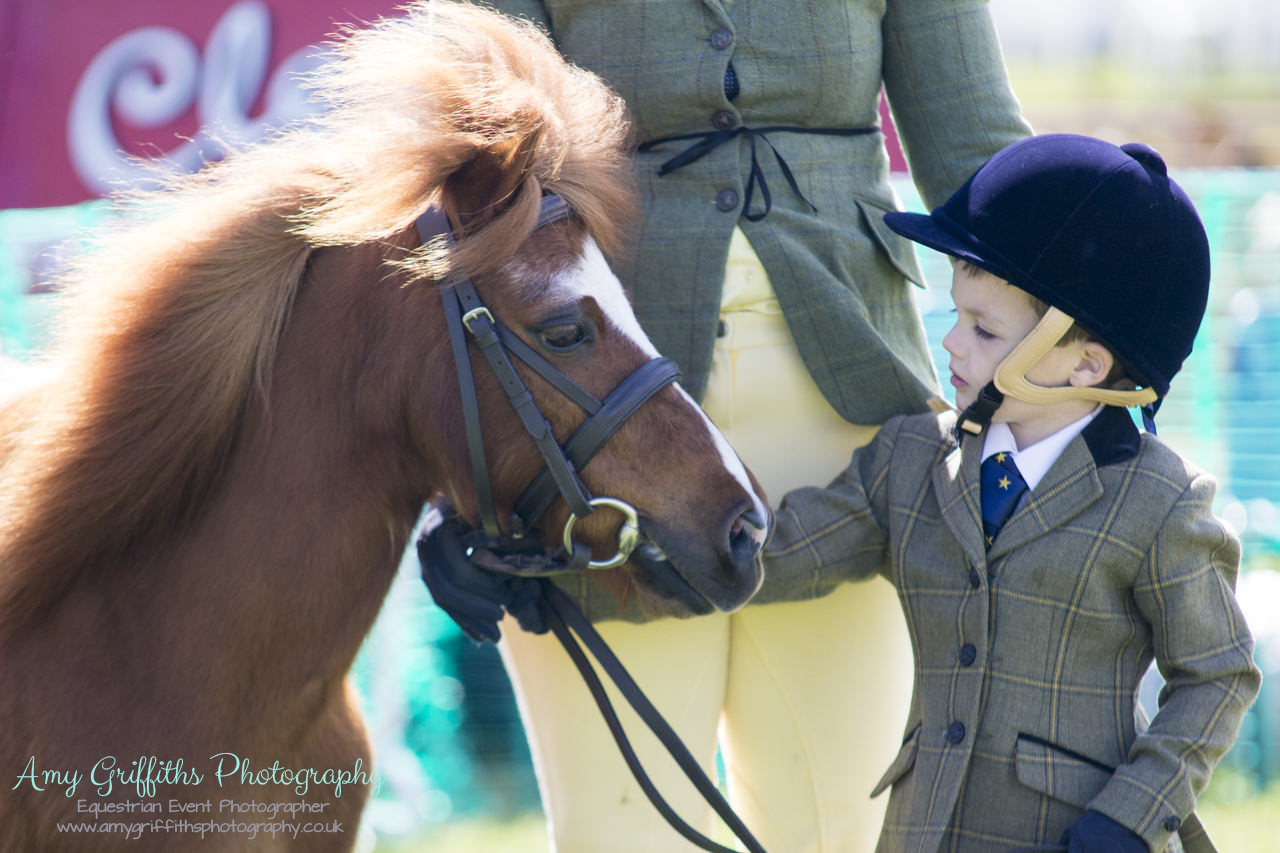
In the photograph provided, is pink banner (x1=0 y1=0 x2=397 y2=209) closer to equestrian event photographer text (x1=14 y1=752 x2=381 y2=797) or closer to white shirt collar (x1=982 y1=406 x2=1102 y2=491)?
equestrian event photographer text (x1=14 y1=752 x2=381 y2=797)

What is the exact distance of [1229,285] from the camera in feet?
15.6

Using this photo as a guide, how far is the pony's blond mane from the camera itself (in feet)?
5.08

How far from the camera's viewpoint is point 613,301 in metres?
1.61

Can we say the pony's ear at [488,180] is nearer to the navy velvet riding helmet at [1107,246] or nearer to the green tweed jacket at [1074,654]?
the navy velvet riding helmet at [1107,246]

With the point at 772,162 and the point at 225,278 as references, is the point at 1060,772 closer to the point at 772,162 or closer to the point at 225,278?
the point at 772,162

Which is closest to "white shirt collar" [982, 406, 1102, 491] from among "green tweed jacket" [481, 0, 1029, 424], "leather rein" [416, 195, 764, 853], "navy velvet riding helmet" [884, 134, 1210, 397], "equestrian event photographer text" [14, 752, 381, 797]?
"navy velvet riding helmet" [884, 134, 1210, 397]

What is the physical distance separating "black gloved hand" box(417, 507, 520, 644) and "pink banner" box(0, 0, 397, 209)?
2462 mm

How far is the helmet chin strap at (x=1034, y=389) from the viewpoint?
5.38 ft

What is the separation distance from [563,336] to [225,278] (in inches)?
18.6

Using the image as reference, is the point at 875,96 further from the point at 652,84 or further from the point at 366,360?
the point at 366,360

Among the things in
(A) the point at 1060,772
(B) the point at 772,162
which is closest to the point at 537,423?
(B) the point at 772,162

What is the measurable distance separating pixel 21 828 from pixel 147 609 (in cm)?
31

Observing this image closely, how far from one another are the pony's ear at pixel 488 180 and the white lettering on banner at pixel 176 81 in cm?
240

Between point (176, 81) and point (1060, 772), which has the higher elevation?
point (176, 81)
